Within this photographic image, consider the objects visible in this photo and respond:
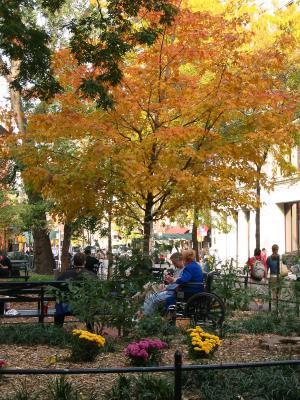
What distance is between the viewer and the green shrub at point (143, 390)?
548 centimetres

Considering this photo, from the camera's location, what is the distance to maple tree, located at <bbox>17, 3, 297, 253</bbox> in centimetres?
1305

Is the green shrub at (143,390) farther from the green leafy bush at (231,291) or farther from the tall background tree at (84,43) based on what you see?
the green leafy bush at (231,291)

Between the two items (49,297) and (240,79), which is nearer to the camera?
(49,297)

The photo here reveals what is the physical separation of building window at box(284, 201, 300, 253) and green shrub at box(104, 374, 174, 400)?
35.0 m

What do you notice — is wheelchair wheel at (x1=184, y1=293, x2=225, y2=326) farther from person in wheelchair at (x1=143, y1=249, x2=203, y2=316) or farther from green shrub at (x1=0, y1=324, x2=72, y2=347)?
green shrub at (x1=0, y1=324, x2=72, y2=347)

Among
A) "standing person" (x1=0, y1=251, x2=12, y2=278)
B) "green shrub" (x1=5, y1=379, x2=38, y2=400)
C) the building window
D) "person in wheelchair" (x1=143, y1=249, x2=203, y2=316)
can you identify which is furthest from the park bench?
the building window

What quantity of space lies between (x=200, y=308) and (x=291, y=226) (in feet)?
104

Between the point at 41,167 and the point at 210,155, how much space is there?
3464 mm

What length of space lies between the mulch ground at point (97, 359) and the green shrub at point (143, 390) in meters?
0.41

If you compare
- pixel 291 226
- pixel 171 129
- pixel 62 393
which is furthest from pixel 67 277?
pixel 291 226

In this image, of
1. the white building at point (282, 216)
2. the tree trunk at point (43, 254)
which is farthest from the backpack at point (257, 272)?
the white building at point (282, 216)

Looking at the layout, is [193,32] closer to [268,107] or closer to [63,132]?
[268,107]

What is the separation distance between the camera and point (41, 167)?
13438 mm

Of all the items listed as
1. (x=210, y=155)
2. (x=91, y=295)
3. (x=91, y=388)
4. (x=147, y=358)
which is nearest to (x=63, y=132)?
(x=210, y=155)
